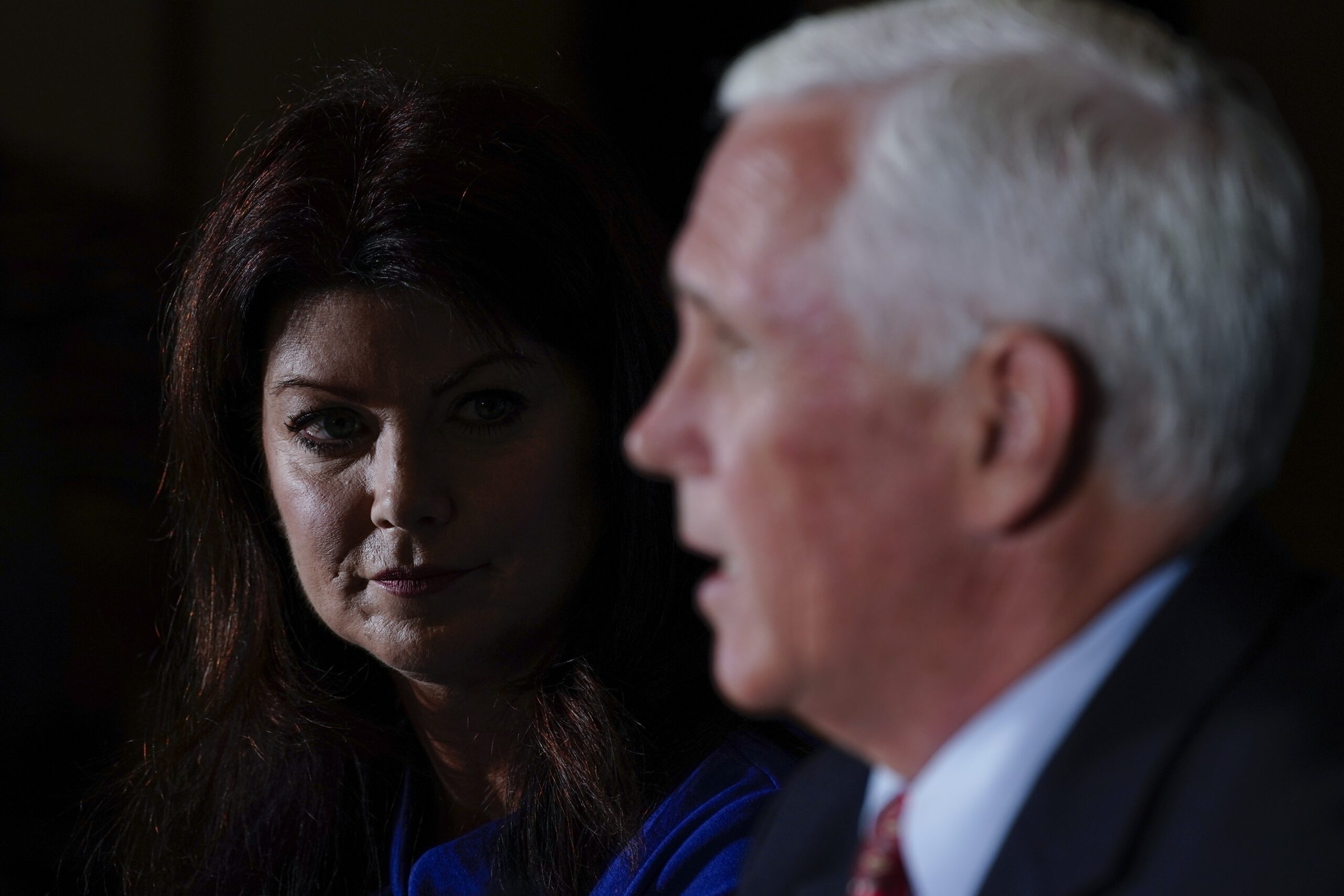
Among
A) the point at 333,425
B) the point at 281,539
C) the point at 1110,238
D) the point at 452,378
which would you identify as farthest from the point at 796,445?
the point at 281,539

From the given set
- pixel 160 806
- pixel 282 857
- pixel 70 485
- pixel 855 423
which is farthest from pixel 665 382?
pixel 70 485

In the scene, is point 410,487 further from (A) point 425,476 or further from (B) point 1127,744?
(B) point 1127,744

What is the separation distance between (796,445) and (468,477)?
64 cm

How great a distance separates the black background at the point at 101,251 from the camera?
2.30 metres

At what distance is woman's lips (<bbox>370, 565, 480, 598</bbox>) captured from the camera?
135 cm

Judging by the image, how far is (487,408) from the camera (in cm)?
136

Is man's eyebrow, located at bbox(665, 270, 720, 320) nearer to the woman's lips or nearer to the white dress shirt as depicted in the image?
the white dress shirt

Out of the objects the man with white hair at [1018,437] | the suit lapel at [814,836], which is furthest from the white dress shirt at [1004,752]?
the suit lapel at [814,836]

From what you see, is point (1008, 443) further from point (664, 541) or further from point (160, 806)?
point (160, 806)

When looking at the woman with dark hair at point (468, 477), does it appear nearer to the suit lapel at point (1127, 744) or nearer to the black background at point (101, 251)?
the suit lapel at point (1127, 744)

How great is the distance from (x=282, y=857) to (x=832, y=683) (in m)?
1.10

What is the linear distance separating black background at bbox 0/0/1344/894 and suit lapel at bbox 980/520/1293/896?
161 cm

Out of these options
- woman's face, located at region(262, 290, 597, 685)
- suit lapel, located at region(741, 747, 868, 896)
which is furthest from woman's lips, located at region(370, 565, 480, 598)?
suit lapel, located at region(741, 747, 868, 896)

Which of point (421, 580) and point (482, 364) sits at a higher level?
point (482, 364)
